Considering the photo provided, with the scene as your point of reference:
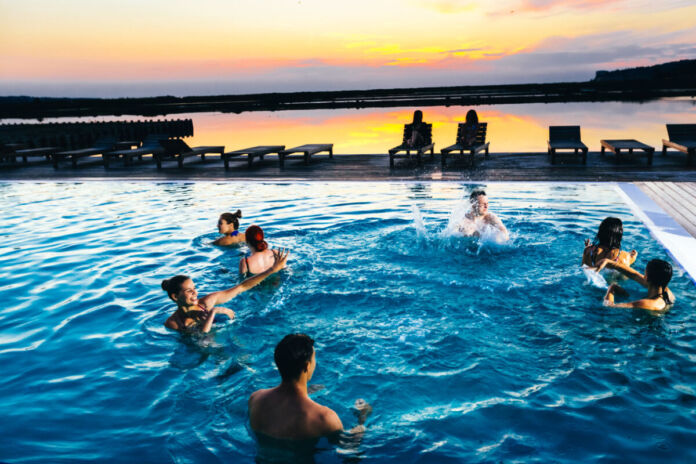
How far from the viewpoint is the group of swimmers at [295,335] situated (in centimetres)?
321

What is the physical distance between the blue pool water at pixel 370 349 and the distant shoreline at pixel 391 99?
48.2 ft

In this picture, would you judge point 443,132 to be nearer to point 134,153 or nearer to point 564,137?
point 564,137

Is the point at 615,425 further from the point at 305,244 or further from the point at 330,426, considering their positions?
the point at 305,244

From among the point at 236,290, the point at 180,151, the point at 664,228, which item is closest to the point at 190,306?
the point at 236,290

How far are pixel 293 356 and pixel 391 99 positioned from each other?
22.4m

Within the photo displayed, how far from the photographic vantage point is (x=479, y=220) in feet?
26.3

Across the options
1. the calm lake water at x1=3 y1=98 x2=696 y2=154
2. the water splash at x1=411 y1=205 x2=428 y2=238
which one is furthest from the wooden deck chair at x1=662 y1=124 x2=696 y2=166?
the water splash at x1=411 y1=205 x2=428 y2=238

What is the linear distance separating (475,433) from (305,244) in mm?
5257

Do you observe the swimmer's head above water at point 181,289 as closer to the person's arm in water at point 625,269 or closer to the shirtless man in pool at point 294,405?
the shirtless man in pool at point 294,405

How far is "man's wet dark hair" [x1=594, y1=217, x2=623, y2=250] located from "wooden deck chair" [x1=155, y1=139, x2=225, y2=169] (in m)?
14.7

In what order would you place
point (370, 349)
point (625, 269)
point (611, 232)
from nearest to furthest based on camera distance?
point (370, 349) → point (625, 269) → point (611, 232)

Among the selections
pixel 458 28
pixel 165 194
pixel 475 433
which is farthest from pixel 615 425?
pixel 458 28

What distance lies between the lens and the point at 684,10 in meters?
34.2

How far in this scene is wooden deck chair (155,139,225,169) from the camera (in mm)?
18000
